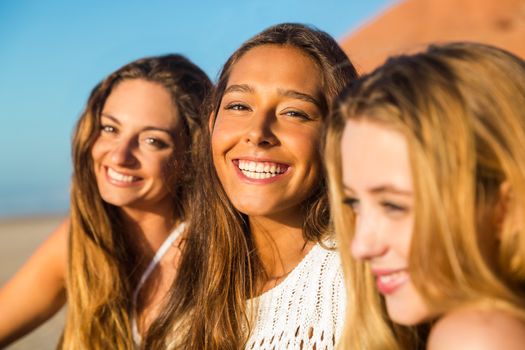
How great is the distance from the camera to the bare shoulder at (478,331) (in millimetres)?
1727

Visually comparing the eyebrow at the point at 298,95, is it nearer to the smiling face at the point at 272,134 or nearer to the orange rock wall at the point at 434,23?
the smiling face at the point at 272,134

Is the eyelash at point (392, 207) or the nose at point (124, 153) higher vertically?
the eyelash at point (392, 207)

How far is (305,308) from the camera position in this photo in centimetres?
306

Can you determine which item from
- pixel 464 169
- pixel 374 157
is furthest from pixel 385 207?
pixel 464 169

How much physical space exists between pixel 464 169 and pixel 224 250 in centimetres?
172

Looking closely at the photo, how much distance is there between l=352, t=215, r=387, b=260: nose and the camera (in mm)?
2021

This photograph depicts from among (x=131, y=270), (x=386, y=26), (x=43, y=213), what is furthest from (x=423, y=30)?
(x=131, y=270)

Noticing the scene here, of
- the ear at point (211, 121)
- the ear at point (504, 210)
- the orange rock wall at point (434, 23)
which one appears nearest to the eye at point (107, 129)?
the ear at point (211, 121)

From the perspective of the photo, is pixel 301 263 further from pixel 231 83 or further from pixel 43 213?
pixel 43 213

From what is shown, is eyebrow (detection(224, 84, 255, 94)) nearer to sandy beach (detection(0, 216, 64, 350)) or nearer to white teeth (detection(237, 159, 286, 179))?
white teeth (detection(237, 159, 286, 179))

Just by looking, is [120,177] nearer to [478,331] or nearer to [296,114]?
[296,114]

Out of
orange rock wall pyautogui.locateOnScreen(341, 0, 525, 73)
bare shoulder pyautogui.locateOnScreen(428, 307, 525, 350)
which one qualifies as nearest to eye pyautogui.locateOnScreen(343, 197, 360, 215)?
bare shoulder pyautogui.locateOnScreen(428, 307, 525, 350)

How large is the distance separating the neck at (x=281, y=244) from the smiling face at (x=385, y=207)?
1233 millimetres

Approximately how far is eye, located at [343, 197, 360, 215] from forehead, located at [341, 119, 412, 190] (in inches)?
4.3
